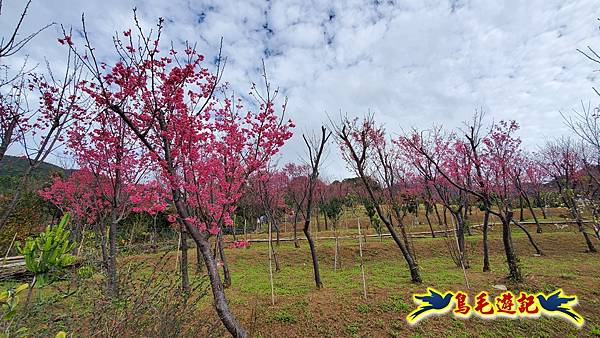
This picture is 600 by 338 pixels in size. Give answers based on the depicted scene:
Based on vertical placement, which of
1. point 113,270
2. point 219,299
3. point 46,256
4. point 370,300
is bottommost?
point 370,300

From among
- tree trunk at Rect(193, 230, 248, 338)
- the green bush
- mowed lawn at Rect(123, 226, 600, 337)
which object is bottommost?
mowed lawn at Rect(123, 226, 600, 337)

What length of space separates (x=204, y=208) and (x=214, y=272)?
1504 millimetres

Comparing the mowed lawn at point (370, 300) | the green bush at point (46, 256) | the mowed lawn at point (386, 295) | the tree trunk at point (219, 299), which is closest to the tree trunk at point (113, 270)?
the mowed lawn at point (370, 300)

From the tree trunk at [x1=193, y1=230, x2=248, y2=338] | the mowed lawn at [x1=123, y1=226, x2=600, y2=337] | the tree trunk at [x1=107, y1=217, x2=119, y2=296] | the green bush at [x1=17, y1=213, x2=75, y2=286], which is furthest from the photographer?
the mowed lawn at [x1=123, y1=226, x2=600, y2=337]

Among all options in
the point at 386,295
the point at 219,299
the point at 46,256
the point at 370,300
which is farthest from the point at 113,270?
the point at 386,295

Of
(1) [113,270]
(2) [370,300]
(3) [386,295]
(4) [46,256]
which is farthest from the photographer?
(3) [386,295]

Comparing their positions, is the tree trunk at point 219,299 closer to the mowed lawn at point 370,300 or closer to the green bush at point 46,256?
the mowed lawn at point 370,300

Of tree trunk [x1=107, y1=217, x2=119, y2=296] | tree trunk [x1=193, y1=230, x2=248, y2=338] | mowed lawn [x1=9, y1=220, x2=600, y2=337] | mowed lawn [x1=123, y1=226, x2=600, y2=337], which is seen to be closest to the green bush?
mowed lawn [x1=9, y1=220, x2=600, y2=337]

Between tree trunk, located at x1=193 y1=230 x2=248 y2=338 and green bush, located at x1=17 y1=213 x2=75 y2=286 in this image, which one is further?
tree trunk, located at x1=193 y1=230 x2=248 y2=338

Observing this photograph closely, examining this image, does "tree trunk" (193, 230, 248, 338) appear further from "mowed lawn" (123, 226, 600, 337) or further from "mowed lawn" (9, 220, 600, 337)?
"mowed lawn" (123, 226, 600, 337)

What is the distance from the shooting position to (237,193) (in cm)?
495

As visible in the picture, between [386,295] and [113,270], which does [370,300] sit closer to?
[386,295]

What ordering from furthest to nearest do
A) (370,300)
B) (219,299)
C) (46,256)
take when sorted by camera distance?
(370,300) → (219,299) → (46,256)

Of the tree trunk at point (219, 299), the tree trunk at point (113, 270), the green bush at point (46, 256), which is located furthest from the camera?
the tree trunk at point (219, 299)
